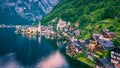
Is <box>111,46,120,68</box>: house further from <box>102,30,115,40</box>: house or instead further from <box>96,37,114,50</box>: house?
<box>102,30,115,40</box>: house

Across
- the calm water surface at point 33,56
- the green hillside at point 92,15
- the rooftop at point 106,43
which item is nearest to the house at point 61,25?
the green hillside at point 92,15

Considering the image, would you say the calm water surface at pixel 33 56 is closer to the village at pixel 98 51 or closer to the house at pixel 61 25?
the village at pixel 98 51

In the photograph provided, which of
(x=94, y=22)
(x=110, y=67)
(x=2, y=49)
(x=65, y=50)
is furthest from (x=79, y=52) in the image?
(x=94, y=22)

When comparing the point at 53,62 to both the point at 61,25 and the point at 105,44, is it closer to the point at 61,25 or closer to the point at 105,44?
the point at 105,44

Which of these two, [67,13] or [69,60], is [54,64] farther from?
[67,13]

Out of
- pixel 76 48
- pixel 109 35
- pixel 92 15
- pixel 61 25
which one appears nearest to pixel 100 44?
pixel 76 48
